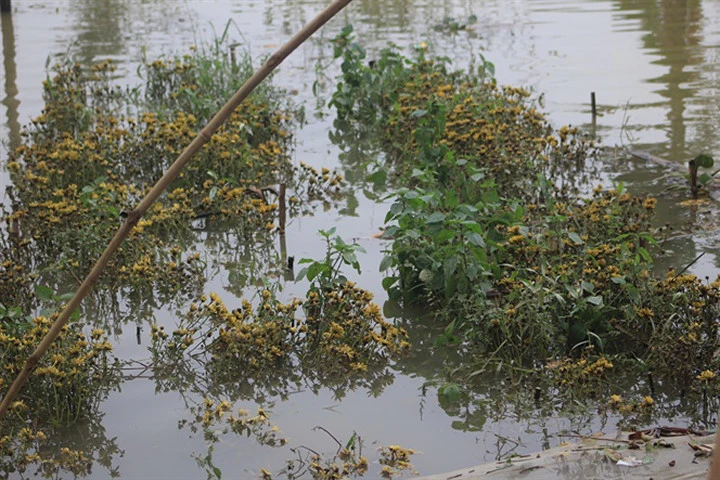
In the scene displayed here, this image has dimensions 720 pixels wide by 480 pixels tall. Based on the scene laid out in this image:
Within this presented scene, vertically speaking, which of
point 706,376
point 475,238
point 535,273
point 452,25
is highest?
point 452,25

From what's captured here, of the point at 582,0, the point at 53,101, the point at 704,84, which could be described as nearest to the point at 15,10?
the point at 53,101

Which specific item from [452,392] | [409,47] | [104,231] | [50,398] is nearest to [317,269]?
[452,392]

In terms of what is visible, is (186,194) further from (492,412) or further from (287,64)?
(287,64)

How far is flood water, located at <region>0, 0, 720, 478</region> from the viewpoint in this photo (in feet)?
12.1

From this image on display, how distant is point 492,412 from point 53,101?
5.94 m

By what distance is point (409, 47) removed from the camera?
11.0 m

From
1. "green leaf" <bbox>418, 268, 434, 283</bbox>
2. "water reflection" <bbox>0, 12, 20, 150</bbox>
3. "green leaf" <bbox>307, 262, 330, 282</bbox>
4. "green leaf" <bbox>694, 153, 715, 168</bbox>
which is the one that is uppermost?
"water reflection" <bbox>0, 12, 20, 150</bbox>

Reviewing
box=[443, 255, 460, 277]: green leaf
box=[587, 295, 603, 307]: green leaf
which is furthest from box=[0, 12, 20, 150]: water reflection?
box=[587, 295, 603, 307]: green leaf

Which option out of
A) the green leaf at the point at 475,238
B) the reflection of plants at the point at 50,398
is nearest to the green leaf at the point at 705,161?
the green leaf at the point at 475,238

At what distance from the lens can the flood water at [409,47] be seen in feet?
12.1

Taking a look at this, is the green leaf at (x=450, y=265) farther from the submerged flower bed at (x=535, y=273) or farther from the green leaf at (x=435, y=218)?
the green leaf at (x=435, y=218)

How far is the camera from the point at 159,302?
500 cm

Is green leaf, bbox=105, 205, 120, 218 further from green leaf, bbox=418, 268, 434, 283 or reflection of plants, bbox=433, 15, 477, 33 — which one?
reflection of plants, bbox=433, 15, 477, 33

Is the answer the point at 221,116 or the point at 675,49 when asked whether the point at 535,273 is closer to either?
the point at 221,116
